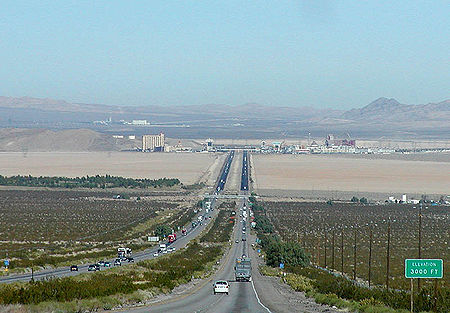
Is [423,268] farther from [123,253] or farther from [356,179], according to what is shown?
[356,179]

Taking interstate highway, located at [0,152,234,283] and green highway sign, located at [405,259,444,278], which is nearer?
green highway sign, located at [405,259,444,278]

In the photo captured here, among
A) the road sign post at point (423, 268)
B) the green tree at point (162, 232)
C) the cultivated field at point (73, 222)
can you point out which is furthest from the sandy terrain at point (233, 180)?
the road sign post at point (423, 268)

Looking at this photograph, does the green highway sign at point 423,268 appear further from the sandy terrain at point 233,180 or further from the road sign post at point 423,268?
the sandy terrain at point 233,180

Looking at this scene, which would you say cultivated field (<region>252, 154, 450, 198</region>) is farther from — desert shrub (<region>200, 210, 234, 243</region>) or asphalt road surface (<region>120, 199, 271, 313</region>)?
asphalt road surface (<region>120, 199, 271, 313</region>)

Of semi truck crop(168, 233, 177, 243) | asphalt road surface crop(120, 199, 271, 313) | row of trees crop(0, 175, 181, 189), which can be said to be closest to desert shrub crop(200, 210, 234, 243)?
semi truck crop(168, 233, 177, 243)

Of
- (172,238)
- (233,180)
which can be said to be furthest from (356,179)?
(172,238)

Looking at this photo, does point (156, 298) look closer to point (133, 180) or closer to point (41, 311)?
point (41, 311)

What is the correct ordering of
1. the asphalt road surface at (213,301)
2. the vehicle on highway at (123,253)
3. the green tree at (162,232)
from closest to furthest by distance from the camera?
the asphalt road surface at (213,301) → the vehicle on highway at (123,253) → the green tree at (162,232)
